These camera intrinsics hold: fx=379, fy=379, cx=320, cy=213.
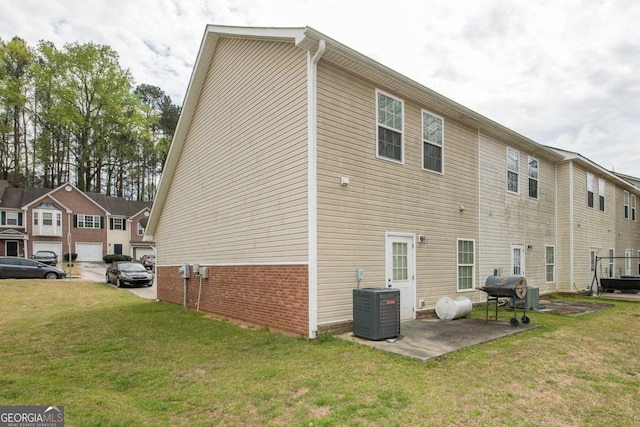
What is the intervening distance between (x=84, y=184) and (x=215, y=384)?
45030 mm

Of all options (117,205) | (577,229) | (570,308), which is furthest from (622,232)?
(117,205)

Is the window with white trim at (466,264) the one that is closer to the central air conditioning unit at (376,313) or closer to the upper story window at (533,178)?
Result: the central air conditioning unit at (376,313)

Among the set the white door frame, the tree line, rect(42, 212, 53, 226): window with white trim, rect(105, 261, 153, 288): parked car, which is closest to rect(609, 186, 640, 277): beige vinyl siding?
the white door frame

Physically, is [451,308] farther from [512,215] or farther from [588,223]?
[588,223]

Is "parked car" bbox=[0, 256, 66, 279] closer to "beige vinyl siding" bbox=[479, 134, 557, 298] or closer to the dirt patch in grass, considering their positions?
"beige vinyl siding" bbox=[479, 134, 557, 298]

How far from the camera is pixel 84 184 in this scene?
42.2m

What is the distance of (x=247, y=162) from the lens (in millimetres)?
9586

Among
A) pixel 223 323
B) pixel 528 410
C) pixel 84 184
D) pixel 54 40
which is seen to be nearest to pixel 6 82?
pixel 54 40

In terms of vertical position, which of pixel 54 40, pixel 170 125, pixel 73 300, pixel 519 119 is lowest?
pixel 73 300

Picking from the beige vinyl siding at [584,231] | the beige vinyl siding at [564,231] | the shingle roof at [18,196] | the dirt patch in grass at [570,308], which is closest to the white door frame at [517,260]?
the dirt patch in grass at [570,308]

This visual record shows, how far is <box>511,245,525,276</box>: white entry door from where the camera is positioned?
13.1 meters

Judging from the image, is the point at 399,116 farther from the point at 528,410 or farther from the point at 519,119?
the point at 519,119

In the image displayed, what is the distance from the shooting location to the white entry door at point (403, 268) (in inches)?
344

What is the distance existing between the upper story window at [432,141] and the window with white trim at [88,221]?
1468 inches
